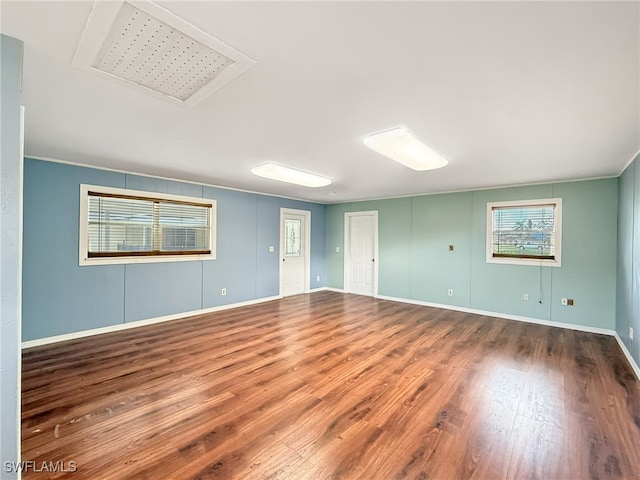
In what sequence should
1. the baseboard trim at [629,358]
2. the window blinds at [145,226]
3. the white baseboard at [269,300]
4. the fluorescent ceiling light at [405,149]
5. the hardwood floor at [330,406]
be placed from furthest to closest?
1. the window blinds at [145,226]
2. the white baseboard at [269,300]
3. the baseboard trim at [629,358]
4. the fluorescent ceiling light at [405,149]
5. the hardwood floor at [330,406]

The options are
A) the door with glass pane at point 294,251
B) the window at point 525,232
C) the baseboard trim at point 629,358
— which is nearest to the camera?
the baseboard trim at point 629,358

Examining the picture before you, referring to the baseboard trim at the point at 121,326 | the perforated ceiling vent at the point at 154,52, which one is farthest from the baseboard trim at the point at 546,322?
the perforated ceiling vent at the point at 154,52

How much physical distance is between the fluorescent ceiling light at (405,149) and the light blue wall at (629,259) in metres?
2.09

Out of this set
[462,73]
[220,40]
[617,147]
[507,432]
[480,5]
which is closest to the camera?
[480,5]

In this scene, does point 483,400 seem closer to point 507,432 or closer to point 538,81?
point 507,432

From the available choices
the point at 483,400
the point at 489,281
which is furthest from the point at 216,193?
the point at 489,281

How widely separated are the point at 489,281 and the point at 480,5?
501 cm

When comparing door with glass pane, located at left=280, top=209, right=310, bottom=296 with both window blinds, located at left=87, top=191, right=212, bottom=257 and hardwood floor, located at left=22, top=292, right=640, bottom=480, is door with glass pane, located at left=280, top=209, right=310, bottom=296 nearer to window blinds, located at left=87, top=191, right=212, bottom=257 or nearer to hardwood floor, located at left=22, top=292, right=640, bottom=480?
window blinds, located at left=87, top=191, right=212, bottom=257

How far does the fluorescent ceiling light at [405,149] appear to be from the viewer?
2.60 metres

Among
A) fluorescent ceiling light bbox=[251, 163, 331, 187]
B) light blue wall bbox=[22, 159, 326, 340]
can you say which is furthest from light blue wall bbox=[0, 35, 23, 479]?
light blue wall bbox=[22, 159, 326, 340]

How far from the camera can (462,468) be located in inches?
66.8

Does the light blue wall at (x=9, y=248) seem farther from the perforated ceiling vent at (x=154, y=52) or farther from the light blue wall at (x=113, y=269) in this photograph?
the light blue wall at (x=113, y=269)

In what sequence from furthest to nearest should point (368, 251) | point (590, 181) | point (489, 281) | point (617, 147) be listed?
point (368, 251) → point (489, 281) → point (590, 181) → point (617, 147)

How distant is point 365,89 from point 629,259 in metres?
3.85
